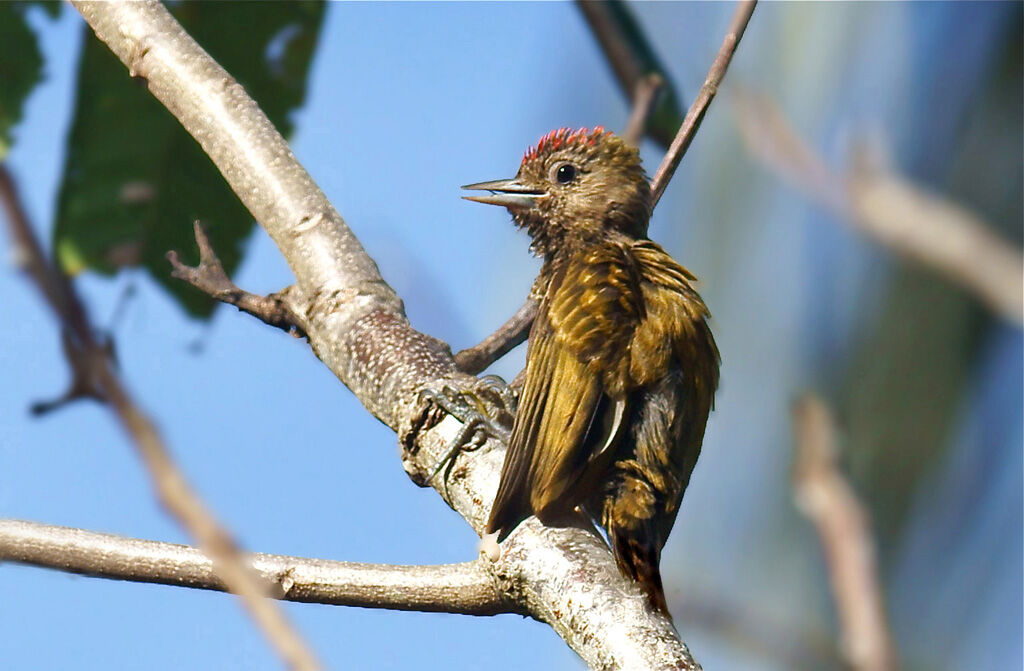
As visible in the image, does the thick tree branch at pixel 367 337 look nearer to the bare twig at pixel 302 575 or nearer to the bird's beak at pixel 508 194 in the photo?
the bare twig at pixel 302 575

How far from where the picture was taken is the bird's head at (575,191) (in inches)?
128

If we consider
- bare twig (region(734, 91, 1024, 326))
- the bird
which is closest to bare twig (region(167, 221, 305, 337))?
the bird

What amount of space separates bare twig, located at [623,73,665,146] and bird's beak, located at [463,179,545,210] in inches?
12.3

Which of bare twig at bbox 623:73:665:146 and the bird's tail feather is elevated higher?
bare twig at bbox 623:73:665:146

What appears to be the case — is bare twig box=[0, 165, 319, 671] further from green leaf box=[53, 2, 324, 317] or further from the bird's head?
green leaf box=[53, 2, 324, 317]

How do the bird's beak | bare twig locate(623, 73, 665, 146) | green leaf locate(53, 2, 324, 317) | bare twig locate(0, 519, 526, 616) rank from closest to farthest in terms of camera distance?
bare twig locate(0, 519, 526, 616) → bare twig locate(623, 73, 665, 146) → the bird's beak → green leaf locate(53, 2, 324, 317)

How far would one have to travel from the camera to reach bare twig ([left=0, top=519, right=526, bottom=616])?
214cm

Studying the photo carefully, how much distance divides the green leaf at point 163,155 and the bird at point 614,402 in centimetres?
125

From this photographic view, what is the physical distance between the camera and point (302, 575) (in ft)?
7.09

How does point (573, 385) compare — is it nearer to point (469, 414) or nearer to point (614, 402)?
point (614, 402)

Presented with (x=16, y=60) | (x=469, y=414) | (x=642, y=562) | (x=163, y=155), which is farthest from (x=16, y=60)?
(x=642, y=562)

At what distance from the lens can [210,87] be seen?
300 centimetres

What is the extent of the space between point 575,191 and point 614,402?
947mm

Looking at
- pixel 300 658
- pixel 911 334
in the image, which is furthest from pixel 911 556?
pixel 300 658
